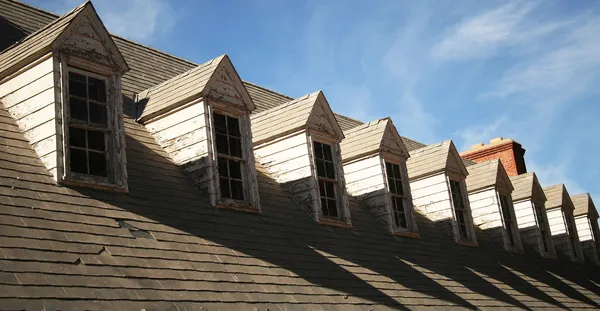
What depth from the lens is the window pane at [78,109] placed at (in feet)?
25.4

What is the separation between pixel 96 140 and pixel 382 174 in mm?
6258

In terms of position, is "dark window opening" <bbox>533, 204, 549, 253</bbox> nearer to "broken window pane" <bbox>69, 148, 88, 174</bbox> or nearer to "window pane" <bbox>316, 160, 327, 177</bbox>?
"window pane" <bbox>316, 160, 327, 177</bbox>

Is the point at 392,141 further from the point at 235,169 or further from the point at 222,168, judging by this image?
the point at 222,168

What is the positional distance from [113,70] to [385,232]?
5.78 m

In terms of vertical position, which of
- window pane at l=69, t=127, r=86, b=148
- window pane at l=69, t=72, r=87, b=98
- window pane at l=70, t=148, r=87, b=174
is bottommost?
window pane at l=70, t=148, r=87, b=174

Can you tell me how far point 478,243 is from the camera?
50.1 feet

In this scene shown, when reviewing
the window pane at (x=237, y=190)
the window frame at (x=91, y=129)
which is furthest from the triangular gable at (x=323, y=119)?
the window frame at (x=91, y=129)

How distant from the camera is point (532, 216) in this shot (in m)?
18.7

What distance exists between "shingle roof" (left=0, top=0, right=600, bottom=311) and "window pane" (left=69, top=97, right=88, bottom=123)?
589mm

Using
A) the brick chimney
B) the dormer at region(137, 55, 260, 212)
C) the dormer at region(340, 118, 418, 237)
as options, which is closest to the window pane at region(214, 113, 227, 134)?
the dormer at region(137, 55, 260, 212)

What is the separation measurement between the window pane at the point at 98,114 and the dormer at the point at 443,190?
859 centimetres

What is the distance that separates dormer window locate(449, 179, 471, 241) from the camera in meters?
15.1

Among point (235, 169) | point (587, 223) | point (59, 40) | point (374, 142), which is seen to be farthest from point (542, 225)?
point (59, 40)

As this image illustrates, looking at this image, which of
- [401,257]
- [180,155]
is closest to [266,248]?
[180,155]
